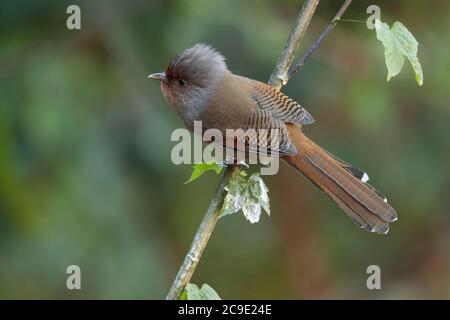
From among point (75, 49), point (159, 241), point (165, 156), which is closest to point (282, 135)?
point (165, 156)

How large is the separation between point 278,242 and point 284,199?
16.7 inches

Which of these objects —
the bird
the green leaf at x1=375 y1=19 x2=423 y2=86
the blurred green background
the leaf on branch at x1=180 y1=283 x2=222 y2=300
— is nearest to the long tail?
the bird

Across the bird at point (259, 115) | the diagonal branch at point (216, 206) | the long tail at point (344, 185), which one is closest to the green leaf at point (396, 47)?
the diagonal branch at point (216, 206)

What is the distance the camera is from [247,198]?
3.85 m

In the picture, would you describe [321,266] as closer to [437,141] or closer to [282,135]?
[437,141]

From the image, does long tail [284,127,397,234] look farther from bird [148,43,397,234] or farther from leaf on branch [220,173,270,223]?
leaf on branch [220,173,270,223]

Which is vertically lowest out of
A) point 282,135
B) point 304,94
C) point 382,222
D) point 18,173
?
point 382,222

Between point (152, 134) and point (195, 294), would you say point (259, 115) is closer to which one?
point (195, 294)

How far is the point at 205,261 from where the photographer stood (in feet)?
28.1

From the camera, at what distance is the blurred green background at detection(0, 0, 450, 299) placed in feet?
22.0

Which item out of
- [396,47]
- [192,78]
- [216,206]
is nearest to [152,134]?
[192,78]

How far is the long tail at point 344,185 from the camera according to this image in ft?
15.4

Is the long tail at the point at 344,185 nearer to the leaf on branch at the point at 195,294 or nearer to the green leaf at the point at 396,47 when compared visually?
the green leaf at the point at 396,47

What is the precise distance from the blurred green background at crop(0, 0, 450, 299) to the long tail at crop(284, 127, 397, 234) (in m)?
1.90
